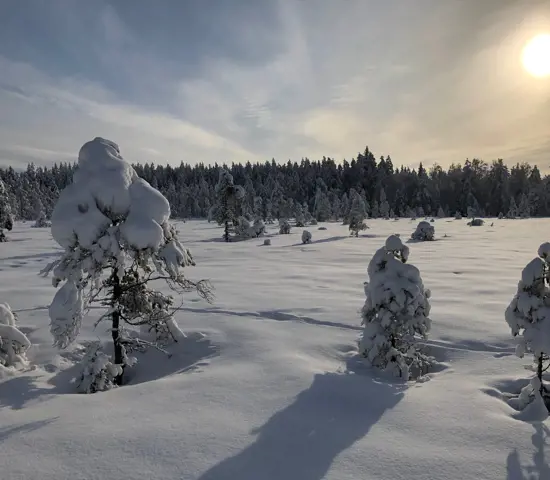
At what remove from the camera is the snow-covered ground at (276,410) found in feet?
16.8

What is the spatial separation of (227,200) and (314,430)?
4176 centimetres

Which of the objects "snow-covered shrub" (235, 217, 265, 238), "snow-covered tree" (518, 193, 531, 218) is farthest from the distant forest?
"snow-covered shrub" (235, 217, 265, 238)

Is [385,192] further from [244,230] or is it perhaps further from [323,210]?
[244,230]

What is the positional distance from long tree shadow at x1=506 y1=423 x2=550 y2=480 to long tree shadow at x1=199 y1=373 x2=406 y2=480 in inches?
76.1

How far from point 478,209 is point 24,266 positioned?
108241 millimetres

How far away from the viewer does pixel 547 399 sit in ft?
23.3

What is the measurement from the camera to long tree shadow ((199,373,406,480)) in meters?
5.05

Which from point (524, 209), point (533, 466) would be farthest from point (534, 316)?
point (524, 209)

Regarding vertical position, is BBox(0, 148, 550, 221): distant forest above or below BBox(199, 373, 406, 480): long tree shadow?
above

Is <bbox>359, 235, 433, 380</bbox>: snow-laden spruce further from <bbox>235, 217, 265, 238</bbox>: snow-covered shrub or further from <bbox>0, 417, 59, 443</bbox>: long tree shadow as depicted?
<bbox>235, 217, 265, 238</bbox>: snow-covered shrub

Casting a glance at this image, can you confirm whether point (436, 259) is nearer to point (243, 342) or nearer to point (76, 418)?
point (243, 342)

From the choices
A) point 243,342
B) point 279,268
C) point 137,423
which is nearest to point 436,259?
point 279,268

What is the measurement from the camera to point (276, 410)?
6.59m

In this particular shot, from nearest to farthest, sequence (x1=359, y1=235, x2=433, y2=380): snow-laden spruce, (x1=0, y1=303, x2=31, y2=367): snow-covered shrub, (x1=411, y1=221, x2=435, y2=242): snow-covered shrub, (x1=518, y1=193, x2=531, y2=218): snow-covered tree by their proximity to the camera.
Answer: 1. (x1=359, y1=235, x2=433, y2=380): snow-laden spruce
2. (x1=0, y1=303, x2=31, y2=367): snow-covered shrub
3. (x1=411, y1=221, x2=435, y2=242): snow-covered shrub
4. (x1=518, y1=193, x2=531, y2=218): snow-covered tree
